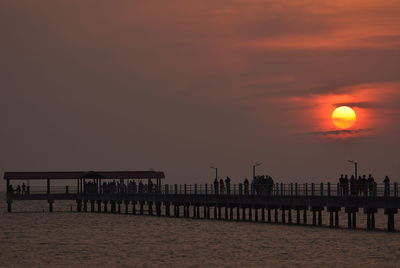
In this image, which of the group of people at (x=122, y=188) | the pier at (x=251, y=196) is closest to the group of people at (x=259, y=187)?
the pier at (x=251, y=196)

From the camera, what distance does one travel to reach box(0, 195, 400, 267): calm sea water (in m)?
59.6

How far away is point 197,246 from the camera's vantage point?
232ft

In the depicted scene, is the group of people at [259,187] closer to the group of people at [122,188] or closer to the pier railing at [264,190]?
the pier railing at [264,190]

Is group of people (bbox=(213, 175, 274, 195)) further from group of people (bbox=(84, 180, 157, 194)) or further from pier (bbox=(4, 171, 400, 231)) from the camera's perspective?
group of people (bbox=(84, 180, 157, 194))

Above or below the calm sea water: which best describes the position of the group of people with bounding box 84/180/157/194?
above

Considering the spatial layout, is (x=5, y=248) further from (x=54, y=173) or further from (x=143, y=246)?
(x=54, y=173)

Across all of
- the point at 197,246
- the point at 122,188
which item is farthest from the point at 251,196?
the point at 122,188

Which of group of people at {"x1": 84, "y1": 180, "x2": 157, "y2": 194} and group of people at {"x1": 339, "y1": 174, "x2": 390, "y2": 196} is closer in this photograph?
group of people at {"x1": 339, "y1": 174, "x2": 390, "y2": 196}

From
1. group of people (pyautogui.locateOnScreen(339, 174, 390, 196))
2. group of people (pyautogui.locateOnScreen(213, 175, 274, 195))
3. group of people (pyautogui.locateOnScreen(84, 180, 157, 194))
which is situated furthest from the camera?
group of people (pyautogui.locateOnScreen(84, 180, 157, 194))

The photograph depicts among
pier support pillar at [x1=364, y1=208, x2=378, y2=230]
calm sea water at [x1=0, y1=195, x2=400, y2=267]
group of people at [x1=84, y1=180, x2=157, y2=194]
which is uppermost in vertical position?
group of people at [x1=84, y1=180, x2=157, y2=194]

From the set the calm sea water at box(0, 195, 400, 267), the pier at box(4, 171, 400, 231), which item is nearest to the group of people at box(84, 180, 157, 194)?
the pier at box(4, 171, 400, 231)

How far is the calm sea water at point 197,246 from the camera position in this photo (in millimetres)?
59562

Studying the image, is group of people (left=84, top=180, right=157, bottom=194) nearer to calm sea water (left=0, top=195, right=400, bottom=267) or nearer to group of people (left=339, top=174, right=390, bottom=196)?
calm sea water (left=0, top=195, right=400, bottom=267)

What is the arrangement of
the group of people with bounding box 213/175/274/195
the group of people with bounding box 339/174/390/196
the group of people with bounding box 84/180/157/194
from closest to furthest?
the group of people with bounding box 339/174/390/196, the group of people with bounding box 213/175/274/195, the group of people with bounding box 84/180/157/194
